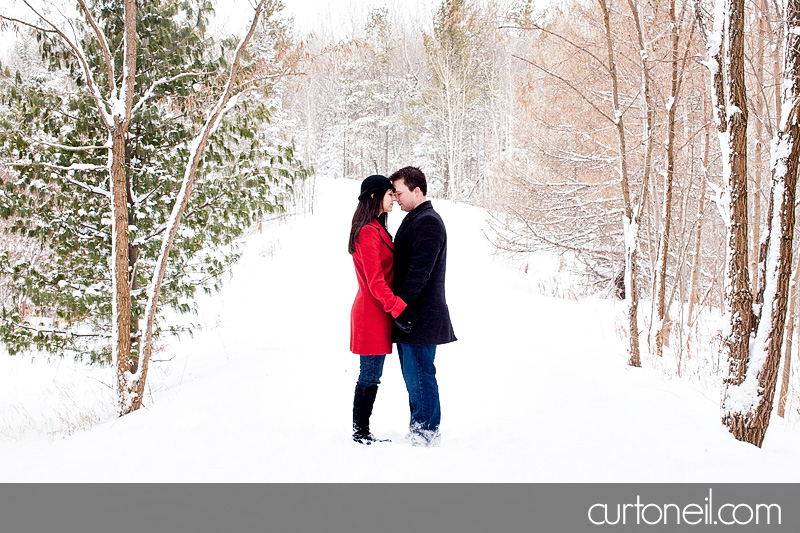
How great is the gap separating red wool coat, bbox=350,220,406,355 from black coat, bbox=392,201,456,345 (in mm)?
63

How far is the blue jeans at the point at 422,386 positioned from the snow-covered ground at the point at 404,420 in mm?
154

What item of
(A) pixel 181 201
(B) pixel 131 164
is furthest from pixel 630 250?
(B) pixel 131 164

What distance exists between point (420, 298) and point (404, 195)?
61 cm

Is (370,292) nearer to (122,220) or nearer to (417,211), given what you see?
(417,211)

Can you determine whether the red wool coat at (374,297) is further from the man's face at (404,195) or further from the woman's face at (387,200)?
the man's face at (404,195)

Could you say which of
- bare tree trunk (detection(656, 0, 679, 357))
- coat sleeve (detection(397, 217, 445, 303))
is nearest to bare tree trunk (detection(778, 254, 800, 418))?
bare tree trunk (detection(656, 0, 679, 357))

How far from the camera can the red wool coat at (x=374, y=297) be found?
8.82 ft

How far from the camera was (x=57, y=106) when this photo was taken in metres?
4.89

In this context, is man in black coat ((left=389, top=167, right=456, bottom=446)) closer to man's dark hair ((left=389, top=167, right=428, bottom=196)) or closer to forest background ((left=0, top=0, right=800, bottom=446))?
man's dark hair ((left=389, top=167, right=428, bottom=196))

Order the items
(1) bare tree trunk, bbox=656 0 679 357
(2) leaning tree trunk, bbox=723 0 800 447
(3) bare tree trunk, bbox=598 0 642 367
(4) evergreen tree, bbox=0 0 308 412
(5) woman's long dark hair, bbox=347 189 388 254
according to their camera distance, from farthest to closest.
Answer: (4) evergreen tree, bbox=0 0 308 412
(3) bare tree trunk, bbox=598 0 642 367
(1) bare tree trunk, bbox=656 0 679 357
(5) woman's long dark hair, bbox=347 189 388 254
(2) leaning tree trunk, bbox=723 0 800 447

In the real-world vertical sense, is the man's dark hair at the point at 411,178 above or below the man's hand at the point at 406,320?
above

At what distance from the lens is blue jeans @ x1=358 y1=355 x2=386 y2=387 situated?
9.32 ft

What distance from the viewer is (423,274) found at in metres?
→ 2.72

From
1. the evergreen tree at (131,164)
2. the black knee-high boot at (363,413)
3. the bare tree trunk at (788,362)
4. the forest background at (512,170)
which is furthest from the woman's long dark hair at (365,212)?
the bare tree trunk at (788,362)
